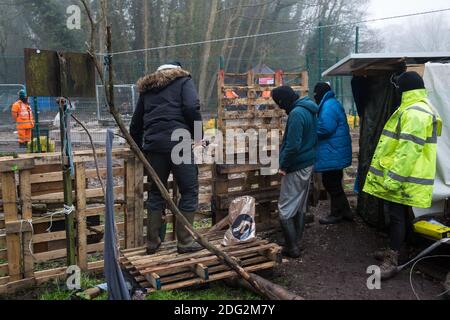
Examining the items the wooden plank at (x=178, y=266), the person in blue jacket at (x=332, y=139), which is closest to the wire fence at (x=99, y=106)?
the person in blue jacket at (x=332, y=139)

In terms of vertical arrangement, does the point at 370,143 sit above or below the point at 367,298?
above

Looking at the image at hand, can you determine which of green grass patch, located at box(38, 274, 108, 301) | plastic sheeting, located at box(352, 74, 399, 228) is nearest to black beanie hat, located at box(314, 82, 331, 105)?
plastic sheeting, located at box(352, 74, 399, 228)

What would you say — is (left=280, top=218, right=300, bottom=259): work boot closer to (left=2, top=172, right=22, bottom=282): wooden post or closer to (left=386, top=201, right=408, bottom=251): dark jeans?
(left=386, top=201, right=408, bottom=251): dark jeans

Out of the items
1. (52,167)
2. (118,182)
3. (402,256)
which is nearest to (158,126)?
(52,167)

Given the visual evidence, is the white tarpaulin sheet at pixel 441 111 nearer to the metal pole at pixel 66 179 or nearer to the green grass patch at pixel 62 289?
the green grass patch at pixel 62 289

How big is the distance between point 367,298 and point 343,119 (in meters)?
2.37

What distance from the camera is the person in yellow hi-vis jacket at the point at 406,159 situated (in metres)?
4.15

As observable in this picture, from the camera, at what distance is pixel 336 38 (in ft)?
99.9

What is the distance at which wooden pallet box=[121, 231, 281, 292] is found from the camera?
3.94m

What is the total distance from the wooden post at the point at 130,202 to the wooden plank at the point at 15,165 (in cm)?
94

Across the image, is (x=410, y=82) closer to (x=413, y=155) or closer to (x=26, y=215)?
(x=413, y=155)

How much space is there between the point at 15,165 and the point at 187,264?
1815 mm

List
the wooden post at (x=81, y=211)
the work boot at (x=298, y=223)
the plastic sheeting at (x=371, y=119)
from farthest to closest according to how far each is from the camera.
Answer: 1. the plastic sheeting at (x=371, y=119)
2. the work boot at (x=298, y=223)
3. the wooden post at (x=81, y=211)
